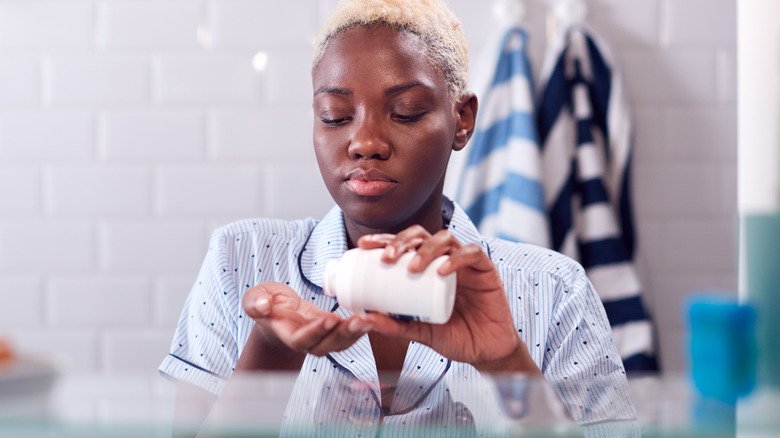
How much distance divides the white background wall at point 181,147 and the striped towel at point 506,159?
3.7 inches

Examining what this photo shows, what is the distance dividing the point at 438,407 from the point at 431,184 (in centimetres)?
41

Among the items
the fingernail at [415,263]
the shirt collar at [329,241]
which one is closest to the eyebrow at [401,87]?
the shirt collar at [329,241]

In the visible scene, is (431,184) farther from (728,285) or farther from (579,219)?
(728,285)

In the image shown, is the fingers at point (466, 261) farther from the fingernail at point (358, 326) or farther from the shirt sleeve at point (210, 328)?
the shirt sleeve at point (210, 328)

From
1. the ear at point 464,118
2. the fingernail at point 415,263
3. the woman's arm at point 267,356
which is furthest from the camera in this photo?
the ear at point 464,118

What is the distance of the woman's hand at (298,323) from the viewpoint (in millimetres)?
506

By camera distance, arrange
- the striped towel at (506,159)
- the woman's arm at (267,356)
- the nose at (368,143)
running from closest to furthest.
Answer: the woman's arm at (267,356) → the nose at (368,143) → the striped towel at (506,159)

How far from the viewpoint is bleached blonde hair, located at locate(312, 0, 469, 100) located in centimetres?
78

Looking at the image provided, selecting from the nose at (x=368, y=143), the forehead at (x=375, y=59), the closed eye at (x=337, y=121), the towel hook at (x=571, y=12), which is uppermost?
the towel hook at (x=571, y=12)

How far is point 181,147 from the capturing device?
4.48 ft

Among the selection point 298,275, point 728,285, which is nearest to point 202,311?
point 298,275

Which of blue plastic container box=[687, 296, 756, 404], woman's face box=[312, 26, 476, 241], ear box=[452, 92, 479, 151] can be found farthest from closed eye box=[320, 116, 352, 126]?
blue plastic container box=[687, 296, 756, 404]

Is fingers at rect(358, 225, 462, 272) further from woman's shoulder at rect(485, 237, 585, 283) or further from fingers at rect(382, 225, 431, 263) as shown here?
woman's shoulder at rect(485, 237, 585, 283)

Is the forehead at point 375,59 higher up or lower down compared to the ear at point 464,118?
higher up
